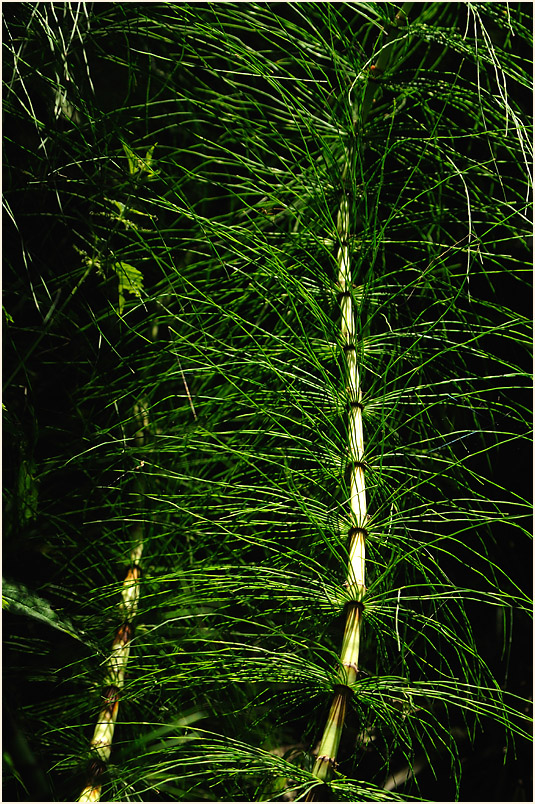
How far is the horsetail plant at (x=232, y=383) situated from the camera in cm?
52

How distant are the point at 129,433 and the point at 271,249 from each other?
0.81 feet

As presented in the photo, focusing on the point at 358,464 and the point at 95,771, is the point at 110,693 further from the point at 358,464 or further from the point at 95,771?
the point at 358,464

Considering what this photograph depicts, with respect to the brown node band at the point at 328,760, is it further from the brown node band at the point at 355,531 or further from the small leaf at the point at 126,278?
the small leaf at the point at 126,278

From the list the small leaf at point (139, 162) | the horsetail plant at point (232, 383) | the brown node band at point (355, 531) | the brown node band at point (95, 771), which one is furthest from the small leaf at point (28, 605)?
the small leaf at point (139, 162)

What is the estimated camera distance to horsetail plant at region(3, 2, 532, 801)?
20.5 inches

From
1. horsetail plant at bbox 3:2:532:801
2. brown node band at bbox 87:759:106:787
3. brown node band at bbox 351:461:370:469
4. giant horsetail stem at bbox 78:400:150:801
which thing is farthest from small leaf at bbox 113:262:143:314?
brown node band at bbox 87:759:106:787

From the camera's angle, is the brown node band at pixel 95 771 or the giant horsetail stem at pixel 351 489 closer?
the giant horsetail stem at pixel 351 489

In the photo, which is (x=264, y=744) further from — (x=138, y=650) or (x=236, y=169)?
(x=236, y=169)

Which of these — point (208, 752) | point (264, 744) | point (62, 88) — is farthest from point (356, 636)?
point (62, 88)

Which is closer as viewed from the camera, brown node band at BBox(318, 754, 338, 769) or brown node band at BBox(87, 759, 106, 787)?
brown node band at BBox(318, 754, 338, 769)

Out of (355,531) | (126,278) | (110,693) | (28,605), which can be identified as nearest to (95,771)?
(110,693)

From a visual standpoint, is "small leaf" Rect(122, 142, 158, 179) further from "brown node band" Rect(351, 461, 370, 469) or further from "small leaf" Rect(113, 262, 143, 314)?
"brown node band" Rect(351, 461, 370, 469)

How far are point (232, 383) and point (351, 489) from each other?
124mm

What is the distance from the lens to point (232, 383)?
49 cm
